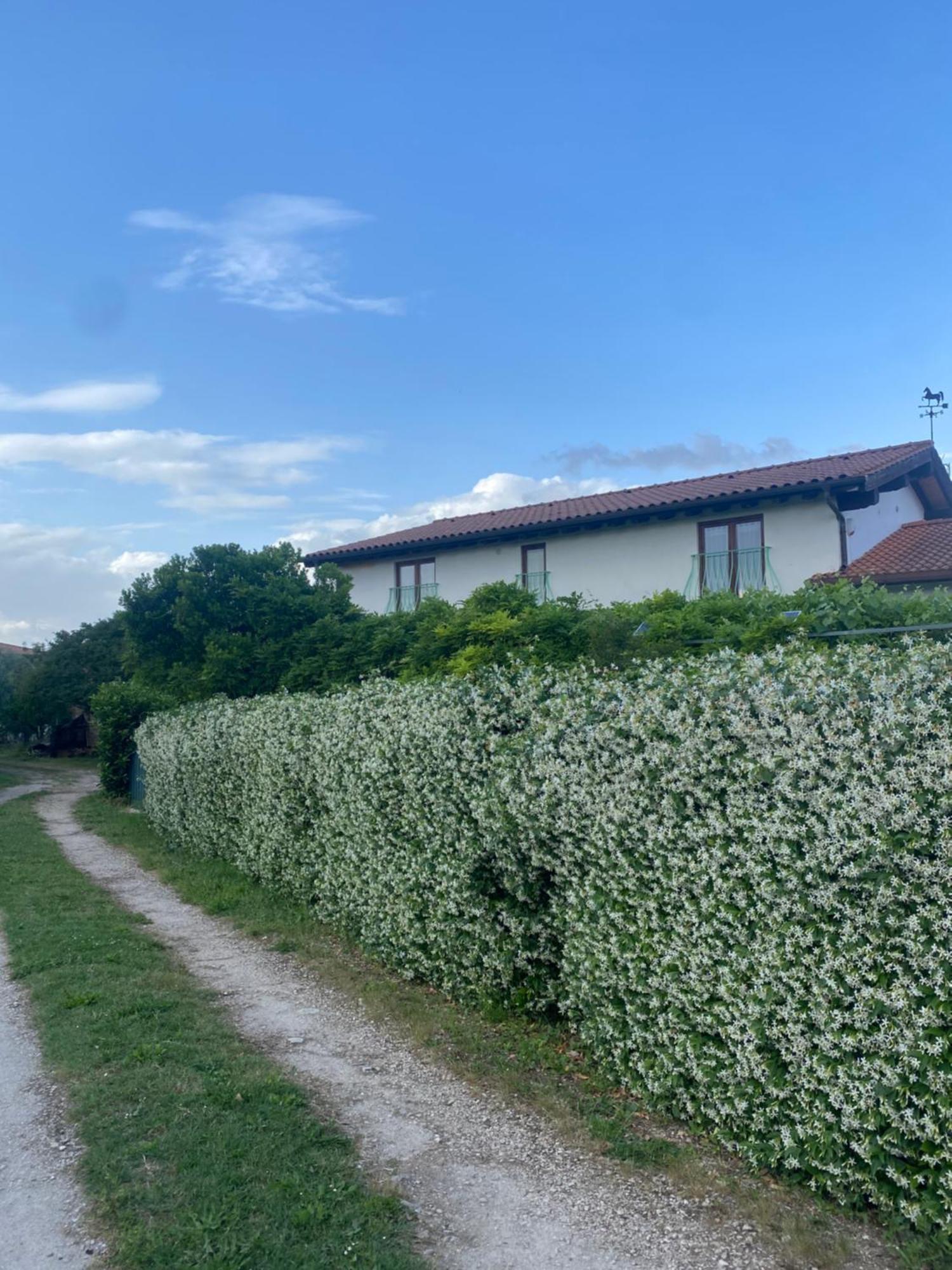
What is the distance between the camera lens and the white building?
65.3 feet

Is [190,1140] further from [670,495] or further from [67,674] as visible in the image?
[67,674]

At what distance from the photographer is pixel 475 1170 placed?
182 inches

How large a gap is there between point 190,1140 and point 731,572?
1775cm

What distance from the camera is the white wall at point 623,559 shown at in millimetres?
19953

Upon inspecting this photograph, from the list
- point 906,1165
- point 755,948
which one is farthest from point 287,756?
point 906,1165

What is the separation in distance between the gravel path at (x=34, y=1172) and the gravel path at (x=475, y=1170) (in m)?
1.28

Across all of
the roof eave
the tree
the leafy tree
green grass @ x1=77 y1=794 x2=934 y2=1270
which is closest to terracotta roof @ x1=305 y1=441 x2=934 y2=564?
the roof eave

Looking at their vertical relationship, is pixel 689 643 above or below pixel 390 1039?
above

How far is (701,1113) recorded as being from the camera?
4.73 metres

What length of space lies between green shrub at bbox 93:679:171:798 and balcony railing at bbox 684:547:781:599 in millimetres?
14449

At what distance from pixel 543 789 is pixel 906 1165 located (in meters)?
2.61

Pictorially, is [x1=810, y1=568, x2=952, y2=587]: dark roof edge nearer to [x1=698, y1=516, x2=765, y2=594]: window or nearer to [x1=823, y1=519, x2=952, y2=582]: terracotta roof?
[x1=823, y1=519, x2=952, y2=582]: terracotta roof

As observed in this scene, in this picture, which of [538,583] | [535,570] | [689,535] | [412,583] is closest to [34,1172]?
[689,535]

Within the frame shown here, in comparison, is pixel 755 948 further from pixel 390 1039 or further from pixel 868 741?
pixel 390 1039
